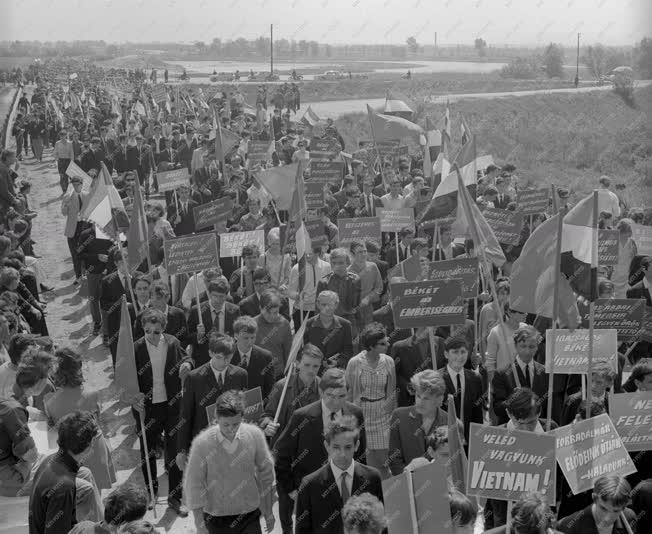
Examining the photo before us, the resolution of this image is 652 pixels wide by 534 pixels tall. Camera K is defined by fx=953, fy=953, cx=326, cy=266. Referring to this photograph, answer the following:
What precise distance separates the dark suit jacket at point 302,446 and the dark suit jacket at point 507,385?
61.4 inches

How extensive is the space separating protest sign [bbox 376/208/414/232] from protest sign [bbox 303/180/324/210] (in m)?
1.15

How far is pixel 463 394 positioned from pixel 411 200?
7574mm

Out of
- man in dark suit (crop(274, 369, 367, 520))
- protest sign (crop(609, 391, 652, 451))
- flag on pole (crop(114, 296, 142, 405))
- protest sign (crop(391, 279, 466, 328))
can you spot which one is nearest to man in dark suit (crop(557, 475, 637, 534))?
protest sign (crop(609, 391, 652, 451))

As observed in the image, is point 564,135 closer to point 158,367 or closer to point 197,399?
point 158,367

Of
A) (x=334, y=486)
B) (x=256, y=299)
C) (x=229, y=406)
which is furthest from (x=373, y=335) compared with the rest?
(x=256, y=299)

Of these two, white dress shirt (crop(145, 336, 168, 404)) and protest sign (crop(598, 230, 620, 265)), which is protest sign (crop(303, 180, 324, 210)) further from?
white dress shirt (crop(145, 336, 168, 404))

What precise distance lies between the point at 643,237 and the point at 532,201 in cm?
234

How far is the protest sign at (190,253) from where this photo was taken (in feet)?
35.9

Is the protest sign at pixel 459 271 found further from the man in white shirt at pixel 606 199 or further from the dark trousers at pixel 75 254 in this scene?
the dark trousers at pixel 75 254

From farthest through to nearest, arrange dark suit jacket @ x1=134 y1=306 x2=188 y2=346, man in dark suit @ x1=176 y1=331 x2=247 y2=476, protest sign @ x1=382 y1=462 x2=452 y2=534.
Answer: dark suit jacket @ x1=134 y1=306 x2=188 y2=346 < man in dark suit @ x1=176 y1=331 x2=247 y2=476 < protest sign @ x1=382 y1=462 x2=452 y2=534

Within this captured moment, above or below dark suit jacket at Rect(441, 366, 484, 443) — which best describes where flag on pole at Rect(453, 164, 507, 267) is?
above

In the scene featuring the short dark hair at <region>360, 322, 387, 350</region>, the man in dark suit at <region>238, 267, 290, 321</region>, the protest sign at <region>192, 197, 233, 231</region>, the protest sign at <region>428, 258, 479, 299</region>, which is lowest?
the man in dark suit at <region>238, 267, 290, 321</region>

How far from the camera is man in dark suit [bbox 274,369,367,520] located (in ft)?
23.2

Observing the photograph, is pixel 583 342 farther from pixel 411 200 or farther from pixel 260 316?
pixel 411 200
